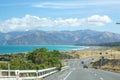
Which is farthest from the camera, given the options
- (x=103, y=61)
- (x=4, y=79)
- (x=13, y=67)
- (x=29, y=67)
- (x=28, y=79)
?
(x=103, y=61)

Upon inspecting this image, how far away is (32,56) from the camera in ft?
235

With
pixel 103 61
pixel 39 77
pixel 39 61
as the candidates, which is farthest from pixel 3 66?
pixel 103 61

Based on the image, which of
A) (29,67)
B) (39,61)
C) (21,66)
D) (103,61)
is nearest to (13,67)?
(21,66)

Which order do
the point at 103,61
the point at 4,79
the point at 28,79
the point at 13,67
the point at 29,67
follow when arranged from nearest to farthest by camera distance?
the point at 4,79
the point at 28,79
the point at 13,67
the point at 29,67
the point at 103,61

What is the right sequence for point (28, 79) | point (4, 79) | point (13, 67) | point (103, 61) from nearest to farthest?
point (4, 79)
point (28, 79)
point (13, 67)
point (103, 61)

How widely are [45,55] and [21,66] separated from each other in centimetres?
2462

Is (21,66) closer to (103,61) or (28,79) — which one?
(28,79)

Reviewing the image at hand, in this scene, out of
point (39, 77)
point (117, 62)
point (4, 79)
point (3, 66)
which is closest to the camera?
point (4, 79)

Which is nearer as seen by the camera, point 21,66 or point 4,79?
point 4,79

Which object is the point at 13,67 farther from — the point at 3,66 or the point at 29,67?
the point at 29,67

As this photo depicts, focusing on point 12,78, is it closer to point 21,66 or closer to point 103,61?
point 21,66

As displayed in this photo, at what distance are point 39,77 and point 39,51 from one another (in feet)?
119

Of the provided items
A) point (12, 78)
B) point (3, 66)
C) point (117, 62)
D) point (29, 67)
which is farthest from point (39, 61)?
point (117, 62)

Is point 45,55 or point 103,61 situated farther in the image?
point 103,61
